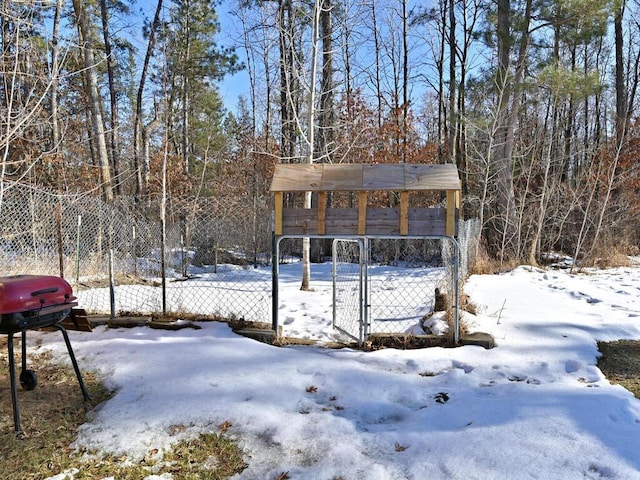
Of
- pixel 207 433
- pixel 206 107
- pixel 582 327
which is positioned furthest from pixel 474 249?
pixel 206 107

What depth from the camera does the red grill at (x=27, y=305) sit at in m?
2.61

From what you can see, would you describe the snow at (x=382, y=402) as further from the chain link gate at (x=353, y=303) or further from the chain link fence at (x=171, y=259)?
the chain link fence at (x=171, y=259)

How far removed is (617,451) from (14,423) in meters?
3.75

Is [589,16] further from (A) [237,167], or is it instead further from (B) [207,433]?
(A) [237,167]

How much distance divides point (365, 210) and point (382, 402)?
194cm

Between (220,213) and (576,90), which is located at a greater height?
(576,90)

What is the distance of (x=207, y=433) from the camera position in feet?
8.87

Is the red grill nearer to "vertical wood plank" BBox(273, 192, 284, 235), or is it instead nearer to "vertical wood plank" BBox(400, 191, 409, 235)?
"vertical wood plank" BBox(273, 192, 284, 235)

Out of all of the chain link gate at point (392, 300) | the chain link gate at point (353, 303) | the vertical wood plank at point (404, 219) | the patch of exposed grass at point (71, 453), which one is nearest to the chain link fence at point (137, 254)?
the chain link gate at point (353, 303)

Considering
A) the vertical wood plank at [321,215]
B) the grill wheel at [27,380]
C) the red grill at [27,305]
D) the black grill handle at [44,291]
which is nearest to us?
the red grill at [27,305]

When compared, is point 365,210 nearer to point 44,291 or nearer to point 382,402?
point 382,402

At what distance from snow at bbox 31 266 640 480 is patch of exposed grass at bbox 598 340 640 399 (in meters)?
0.12

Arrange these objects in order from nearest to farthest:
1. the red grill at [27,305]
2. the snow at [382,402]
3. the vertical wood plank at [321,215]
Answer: the snow at [382,402]
the red grill at [27,305]
the vertical wood plank at [321,215]

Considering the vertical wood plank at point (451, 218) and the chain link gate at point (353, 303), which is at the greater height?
the vertical wood plank at point (451, 218)
